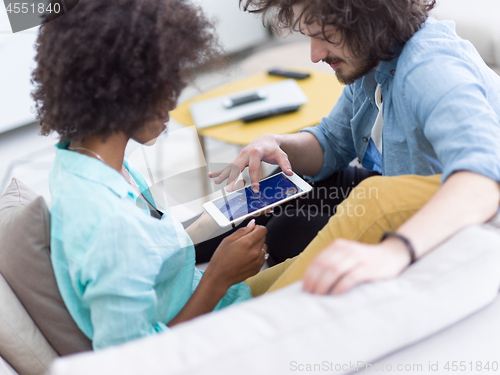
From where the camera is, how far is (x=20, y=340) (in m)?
0.71

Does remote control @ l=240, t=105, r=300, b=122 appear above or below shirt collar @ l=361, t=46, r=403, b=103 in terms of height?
below

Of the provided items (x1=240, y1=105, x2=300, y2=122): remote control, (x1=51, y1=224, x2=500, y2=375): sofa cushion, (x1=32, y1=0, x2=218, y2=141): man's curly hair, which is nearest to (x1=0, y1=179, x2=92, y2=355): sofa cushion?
(x1=32, y1=0, x2=218, y2=141): man's curly hair

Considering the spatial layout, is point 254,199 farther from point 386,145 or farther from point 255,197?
point 386,145

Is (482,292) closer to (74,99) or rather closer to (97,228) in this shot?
(97,228)

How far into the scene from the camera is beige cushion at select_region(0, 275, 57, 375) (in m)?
0.71

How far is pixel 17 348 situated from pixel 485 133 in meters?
0.79

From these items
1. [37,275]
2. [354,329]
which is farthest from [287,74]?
[354,329]

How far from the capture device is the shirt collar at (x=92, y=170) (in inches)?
27.4

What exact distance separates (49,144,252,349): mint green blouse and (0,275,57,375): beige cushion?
0.25 ft

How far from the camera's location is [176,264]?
0.78m

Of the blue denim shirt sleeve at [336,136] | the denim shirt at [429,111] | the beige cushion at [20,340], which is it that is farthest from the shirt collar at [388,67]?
the beige cushion at [20,340]

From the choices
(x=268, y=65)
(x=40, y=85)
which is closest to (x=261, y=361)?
→ (x=40, y=85)

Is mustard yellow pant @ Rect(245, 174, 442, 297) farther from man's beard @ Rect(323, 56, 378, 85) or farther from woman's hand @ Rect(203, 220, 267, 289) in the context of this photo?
man's beard @ Rect(323, 56, 378, 85)

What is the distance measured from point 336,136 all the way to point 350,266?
765 mm
